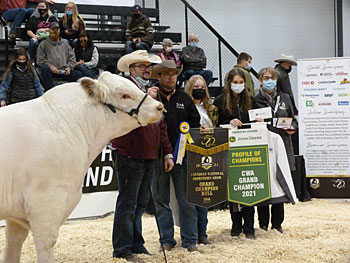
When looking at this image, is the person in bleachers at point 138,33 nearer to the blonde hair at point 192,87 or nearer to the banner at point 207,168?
the blonde hair at point 192,87

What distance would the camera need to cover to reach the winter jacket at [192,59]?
9805 millimetres

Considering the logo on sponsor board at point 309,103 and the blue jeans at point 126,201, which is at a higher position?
the logo on sponsor board at point 309,103

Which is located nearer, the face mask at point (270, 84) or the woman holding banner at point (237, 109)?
the woman holding banner at point (237, 109)

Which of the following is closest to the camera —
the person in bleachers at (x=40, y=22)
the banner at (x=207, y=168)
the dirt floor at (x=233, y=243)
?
the dirt floor at (x=233, y=243)

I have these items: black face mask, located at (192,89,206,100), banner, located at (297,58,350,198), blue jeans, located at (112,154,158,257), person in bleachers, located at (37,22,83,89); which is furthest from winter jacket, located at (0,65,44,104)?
banner, located at (297,58,350,198)

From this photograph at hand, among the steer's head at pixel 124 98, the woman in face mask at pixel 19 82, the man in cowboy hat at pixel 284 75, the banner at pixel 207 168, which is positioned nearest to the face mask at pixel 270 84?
the banner at pixel 207 168

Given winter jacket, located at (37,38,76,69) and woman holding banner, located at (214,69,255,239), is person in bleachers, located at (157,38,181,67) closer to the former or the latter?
winter jacket, located at (37,38,76,69)

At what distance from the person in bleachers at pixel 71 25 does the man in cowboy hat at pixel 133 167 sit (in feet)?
16.2

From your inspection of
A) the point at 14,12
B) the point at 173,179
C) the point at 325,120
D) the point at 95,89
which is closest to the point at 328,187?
the point at 325,120

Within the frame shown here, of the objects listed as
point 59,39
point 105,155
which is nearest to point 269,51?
point 59,39

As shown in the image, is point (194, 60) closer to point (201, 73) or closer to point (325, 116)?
A: point (201, 73)

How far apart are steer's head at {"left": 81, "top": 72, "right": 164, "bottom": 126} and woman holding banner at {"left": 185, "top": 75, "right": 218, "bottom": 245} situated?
1.51 m

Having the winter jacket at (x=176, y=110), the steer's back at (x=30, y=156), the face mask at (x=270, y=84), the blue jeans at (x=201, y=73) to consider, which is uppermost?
the blue jeans at (x=201, y=73)

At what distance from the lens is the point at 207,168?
5.00m
